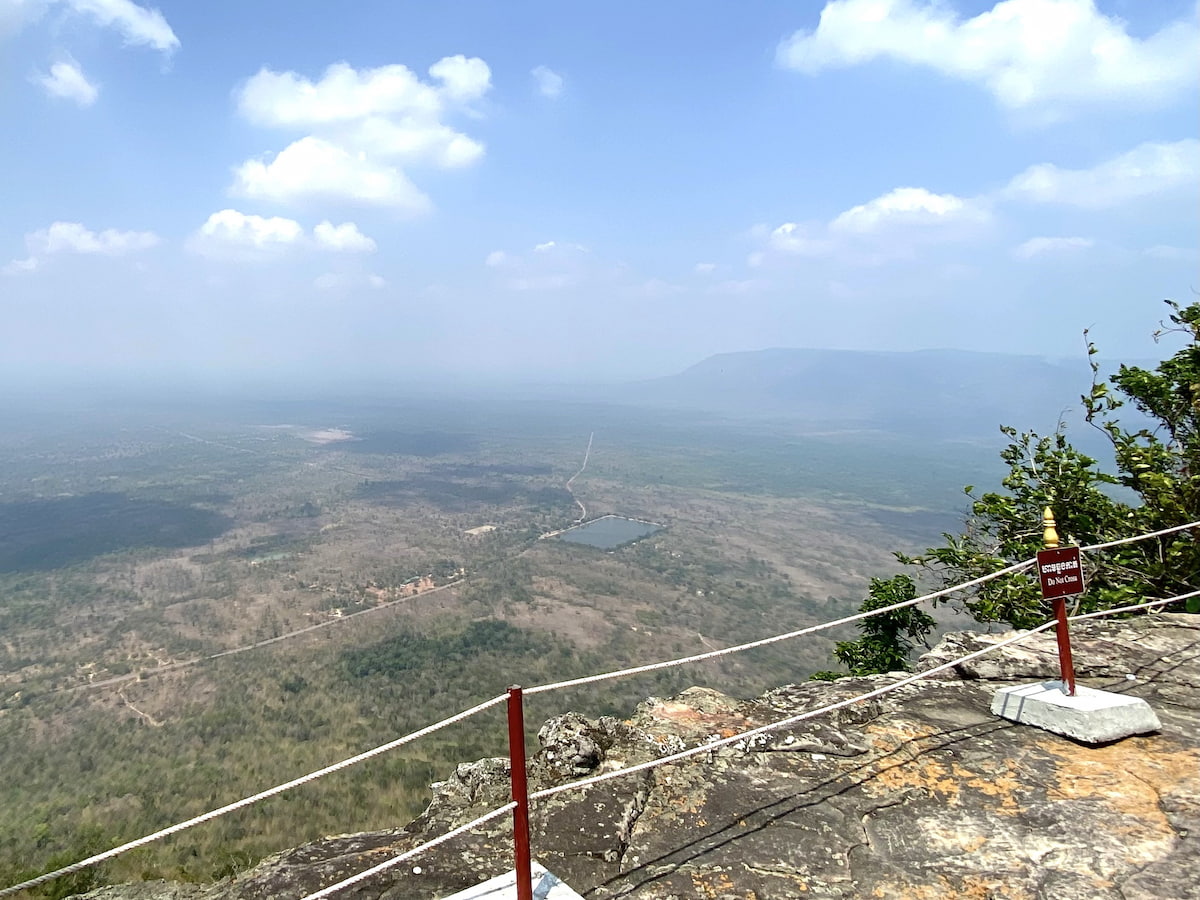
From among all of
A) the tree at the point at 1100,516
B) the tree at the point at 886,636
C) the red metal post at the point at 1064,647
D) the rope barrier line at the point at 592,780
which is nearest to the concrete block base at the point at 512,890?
the rope barrier line at the point at 592,780

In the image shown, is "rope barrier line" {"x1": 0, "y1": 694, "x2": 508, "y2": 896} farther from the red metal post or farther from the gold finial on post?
the gold finial on post

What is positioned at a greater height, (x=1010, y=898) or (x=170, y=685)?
(x=1010, y=898)

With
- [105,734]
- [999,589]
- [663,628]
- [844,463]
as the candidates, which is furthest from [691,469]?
[999,589]

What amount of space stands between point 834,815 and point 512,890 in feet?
6.20

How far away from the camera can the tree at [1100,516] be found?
7.97 metres

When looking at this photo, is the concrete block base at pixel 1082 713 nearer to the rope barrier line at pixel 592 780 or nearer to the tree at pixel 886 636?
the rope barrier line at pixel 592 780

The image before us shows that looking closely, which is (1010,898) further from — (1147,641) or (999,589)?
(999,589)

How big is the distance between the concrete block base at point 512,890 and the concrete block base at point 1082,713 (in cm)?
356

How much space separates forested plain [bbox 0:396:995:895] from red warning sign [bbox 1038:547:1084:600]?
21.5 ft

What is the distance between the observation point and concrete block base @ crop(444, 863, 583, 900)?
2.71 metres

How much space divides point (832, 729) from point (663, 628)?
160 ft

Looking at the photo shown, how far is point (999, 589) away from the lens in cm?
902

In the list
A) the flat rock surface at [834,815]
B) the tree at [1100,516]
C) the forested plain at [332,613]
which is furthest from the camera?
the forested plain at [332,613]

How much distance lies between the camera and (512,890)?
278 cm
